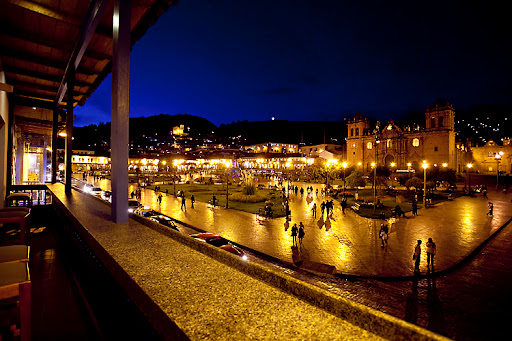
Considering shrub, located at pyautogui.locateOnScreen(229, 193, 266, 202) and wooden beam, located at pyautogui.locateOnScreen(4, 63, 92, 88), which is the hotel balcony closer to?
wooden beam, located at pyautogui.locateOnScreen(4, 63, 92, 88)

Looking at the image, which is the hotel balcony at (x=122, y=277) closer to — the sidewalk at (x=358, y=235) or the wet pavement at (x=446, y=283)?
the wet pavement at (x=446, y=283)

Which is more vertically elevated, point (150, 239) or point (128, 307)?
point (150, 239)

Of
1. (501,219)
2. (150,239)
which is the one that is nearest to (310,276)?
(150,239)

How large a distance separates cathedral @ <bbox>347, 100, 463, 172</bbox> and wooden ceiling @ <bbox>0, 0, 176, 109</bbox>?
46051 millimetres

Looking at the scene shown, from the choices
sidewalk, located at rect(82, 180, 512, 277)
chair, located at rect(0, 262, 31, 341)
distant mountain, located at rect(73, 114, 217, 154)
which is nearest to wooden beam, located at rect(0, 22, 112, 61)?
chair, located at rect(0, 262, 31, 341)

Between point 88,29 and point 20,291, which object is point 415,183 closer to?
point 88,29

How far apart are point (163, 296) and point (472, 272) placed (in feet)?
38.8

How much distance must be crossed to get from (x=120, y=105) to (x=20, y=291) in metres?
2.66

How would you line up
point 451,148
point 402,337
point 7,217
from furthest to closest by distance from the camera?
1. point 451,148
2. point 7,217
3. point 402,337

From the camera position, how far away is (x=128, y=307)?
196cm

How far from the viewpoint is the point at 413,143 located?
56531 mm

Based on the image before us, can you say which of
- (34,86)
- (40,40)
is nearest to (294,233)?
(40,40)

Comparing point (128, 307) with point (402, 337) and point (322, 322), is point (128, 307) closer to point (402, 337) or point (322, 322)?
point (322, 322)

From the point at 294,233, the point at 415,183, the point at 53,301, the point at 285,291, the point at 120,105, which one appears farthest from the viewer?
the point at 415,183
